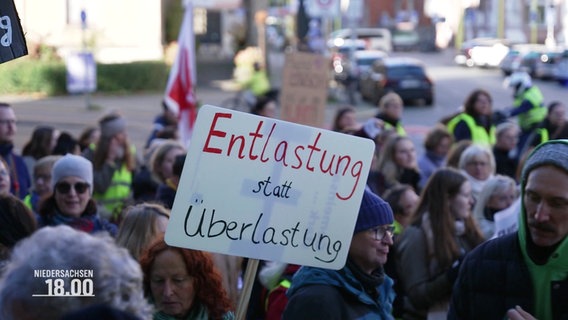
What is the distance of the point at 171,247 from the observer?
398 centimetres

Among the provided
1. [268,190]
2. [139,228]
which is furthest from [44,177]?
[268,190]

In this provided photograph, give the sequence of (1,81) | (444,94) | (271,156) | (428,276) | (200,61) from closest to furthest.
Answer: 1. (271,156)
2. (428,276)
3. (1,81)
4. (444,94)
5. (200,61)

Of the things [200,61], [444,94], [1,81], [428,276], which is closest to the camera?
[428,276]

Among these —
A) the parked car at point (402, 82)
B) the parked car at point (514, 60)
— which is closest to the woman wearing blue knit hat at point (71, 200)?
the parked car at point (402, 82)

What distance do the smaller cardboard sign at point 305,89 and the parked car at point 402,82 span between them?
765 inches

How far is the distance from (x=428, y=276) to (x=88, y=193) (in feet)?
6.71

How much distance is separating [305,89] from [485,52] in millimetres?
39713

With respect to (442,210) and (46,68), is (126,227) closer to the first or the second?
(442,210)

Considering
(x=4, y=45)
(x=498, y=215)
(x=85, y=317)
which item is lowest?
(x=498, y=215)

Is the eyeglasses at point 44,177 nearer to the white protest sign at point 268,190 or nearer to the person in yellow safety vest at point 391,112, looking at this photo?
the white protest sign at point 268,190

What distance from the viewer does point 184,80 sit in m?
12.4

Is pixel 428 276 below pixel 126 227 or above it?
below

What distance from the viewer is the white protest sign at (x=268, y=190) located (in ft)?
12.0

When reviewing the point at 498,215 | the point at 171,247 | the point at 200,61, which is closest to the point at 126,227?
the point at 171,247
